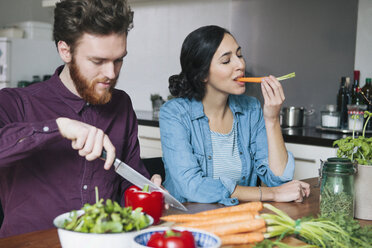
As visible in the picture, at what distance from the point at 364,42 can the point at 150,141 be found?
1.75m

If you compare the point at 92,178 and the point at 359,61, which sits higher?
the point at 359,61

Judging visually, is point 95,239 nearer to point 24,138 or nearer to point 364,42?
point 24,138

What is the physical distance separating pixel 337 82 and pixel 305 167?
2.77 ft

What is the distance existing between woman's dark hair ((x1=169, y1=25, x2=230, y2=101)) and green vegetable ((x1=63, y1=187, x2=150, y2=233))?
4.05 ft

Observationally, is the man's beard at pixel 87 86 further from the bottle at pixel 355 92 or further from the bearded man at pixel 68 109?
the bottle at pixel 355 92

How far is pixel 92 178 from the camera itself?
4.91 ft

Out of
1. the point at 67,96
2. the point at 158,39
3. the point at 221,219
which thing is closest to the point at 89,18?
the point at 67,96

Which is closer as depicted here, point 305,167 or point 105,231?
point 105,231

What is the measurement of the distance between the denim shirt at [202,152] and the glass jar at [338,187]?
0.35m

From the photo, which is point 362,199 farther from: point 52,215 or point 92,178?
point 52,215

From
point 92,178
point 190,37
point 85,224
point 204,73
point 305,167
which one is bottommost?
point 305,167

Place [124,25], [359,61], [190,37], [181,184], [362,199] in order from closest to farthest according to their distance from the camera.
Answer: [362,199] < [124,25] < [181,184] < [190,37] < [359,61]

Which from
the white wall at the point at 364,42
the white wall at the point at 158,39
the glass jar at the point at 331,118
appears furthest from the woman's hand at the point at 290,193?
the white wall at the point at 158,39

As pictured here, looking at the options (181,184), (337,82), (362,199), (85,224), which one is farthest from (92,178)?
(337,82)
